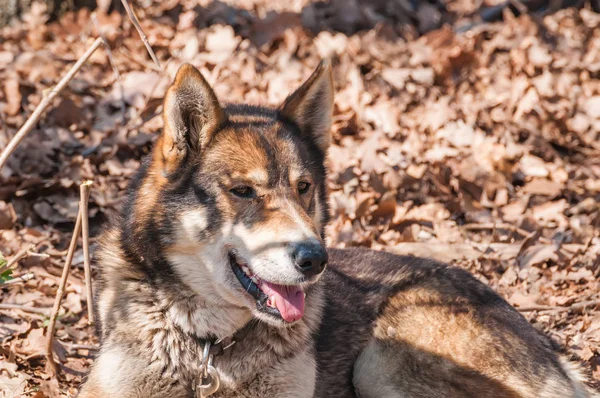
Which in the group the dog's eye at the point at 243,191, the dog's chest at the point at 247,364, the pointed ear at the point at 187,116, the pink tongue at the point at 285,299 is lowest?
the dog's chest at the point at 247,364

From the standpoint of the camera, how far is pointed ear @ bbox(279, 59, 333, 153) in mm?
4441

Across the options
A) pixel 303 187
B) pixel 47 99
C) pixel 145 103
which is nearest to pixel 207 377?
pixel 303 187

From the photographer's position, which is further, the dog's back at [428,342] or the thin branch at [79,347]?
the thin branch at [79,347]

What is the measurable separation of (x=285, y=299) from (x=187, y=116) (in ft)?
3.66

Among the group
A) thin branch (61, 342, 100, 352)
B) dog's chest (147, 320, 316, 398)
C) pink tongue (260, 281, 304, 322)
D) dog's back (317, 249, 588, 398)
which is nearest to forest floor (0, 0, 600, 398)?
thin branch (61, 342, 100, 352)

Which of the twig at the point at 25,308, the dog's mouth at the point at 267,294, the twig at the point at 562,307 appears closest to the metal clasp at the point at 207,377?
the dog's mouth at the point at 267,294

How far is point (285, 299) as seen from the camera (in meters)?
3.96

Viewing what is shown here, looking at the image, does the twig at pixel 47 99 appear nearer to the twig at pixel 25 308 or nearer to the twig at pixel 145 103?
the twig at pixel 25 308

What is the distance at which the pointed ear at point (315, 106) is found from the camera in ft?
14.6

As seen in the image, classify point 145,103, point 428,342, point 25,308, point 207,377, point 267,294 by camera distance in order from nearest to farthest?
point 267,294
point 207,377
point 428,342
point 25,308
point 145,103

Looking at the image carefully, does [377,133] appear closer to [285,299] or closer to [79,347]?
[79,347]

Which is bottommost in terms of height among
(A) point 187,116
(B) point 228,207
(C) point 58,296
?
(C) point 58,296

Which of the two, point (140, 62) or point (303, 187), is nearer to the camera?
point (303, 187)

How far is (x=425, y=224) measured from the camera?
23.2 feet
